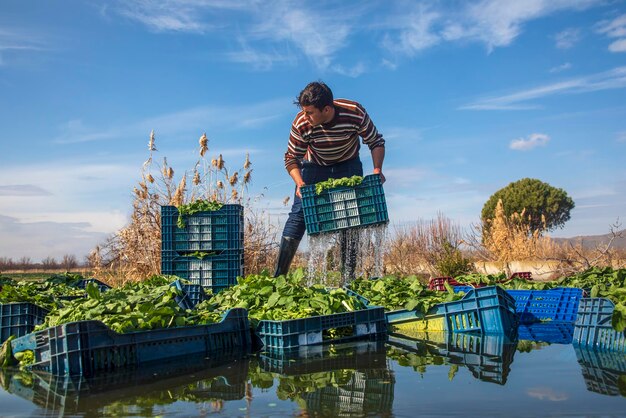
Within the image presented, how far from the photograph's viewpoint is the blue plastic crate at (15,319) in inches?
242

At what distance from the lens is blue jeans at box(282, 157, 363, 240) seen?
940cm

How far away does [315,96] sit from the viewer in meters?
8.61

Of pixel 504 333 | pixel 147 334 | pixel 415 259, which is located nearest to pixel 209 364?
pixel 147 334

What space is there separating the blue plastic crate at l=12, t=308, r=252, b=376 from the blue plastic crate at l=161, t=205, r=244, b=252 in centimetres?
360

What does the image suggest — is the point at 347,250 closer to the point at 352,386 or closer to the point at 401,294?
the point at 401,294

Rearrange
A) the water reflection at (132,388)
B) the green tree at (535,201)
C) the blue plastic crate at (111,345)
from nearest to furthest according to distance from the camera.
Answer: the water reflection at (132,388) → the blue plastic crate at (111,345) → the green tree at (535,201)

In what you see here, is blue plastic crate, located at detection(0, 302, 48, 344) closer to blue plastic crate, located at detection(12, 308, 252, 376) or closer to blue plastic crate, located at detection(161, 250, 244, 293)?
blue plastic crate, located at detection(12, 308, 252, 376)

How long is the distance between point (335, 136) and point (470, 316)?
3.71m

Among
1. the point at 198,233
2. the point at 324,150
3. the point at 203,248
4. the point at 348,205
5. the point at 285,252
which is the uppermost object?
the point at 324,150

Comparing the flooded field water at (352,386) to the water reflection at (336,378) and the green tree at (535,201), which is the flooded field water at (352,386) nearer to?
the water reflection at (336,378)

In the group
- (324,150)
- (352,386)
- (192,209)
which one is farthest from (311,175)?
(352,386)

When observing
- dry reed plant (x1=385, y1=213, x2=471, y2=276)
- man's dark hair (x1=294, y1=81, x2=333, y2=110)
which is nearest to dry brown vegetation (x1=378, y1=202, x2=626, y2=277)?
dry reed plant (x1=385, y1=213, x2=471, y2=276)

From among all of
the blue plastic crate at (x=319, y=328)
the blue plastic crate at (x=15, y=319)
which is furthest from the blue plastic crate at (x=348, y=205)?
the blue plastic crate at (x=15, y=319)

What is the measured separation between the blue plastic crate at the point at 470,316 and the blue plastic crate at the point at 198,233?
3372 mm
